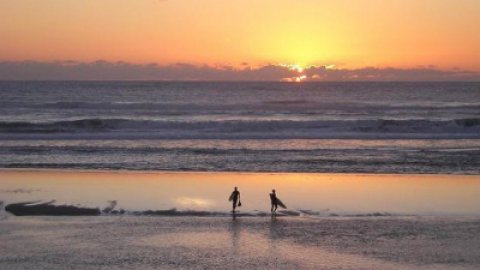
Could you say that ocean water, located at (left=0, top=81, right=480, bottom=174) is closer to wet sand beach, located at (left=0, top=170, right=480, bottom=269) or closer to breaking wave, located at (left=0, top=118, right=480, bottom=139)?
breaking wave, located at (left=0, top=118, right=480, bottom=139)

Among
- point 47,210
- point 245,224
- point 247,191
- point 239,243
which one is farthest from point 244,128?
point 239,243

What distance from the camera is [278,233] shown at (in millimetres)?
14117

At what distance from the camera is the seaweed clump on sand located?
16.0 m

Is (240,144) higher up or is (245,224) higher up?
(240,144)

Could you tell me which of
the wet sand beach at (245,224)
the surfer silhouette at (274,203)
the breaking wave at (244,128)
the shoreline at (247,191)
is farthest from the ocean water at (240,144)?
the surfer silhouette at (274,203)

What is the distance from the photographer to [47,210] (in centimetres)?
1627

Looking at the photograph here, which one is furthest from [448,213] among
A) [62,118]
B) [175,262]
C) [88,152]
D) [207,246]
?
[62,118]

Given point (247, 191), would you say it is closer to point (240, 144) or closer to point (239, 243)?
point (239, 243)

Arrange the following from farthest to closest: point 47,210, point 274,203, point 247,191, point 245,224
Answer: point 247,191
point 47,210
point 274,203
point 245,224

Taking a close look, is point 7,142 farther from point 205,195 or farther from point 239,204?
point 239,204

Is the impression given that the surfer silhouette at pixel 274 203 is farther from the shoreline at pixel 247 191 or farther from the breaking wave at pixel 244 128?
the breaking wave at pixel 244 128

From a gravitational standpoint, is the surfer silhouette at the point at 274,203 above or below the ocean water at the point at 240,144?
below

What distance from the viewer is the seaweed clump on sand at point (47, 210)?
16.0 metres

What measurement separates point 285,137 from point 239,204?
21076mm
